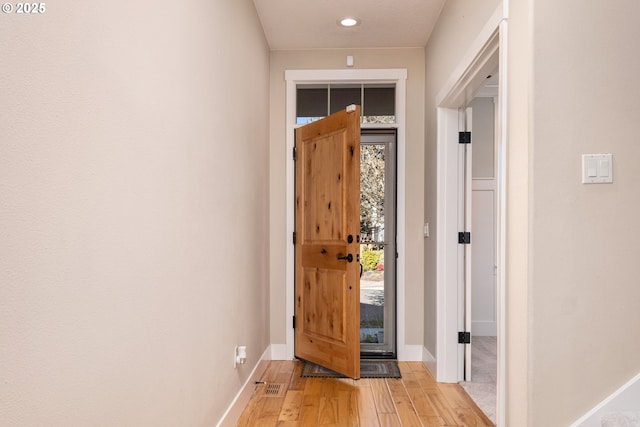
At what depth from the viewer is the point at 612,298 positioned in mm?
1776

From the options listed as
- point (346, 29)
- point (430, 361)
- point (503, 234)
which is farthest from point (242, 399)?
point (346, 29)

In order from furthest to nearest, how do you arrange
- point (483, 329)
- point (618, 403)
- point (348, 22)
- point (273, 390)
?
1. point (483, 329)
2. point (348, 22)
3. point (273, 390)
4. point (618, 403)

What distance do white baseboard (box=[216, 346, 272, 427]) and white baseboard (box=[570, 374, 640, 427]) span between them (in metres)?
1.70

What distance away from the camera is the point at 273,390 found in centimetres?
337

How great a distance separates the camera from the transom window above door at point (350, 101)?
14.3 ft

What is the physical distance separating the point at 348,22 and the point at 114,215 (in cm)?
301

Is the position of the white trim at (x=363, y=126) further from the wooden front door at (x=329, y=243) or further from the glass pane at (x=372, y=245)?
the glass pane at (x=372, y=245)

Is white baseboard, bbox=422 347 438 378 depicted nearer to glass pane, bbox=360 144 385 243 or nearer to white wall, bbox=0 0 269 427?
glass pane, bbox=360 144 385 243

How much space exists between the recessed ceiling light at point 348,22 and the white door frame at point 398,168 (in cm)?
56

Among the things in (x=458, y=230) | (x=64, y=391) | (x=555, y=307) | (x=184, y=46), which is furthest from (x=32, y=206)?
(x=458, y=230)

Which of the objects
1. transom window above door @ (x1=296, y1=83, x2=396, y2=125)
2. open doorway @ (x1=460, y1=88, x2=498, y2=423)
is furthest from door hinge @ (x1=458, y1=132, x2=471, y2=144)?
open doorway @ (x1=460, y1=88, x2=498, y2=423)

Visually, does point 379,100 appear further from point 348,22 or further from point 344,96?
point 348,22

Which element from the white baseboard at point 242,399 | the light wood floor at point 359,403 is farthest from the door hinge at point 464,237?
the white baseboard at point 242,399

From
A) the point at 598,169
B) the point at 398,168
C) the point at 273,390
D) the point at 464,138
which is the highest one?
the point at 464,138
